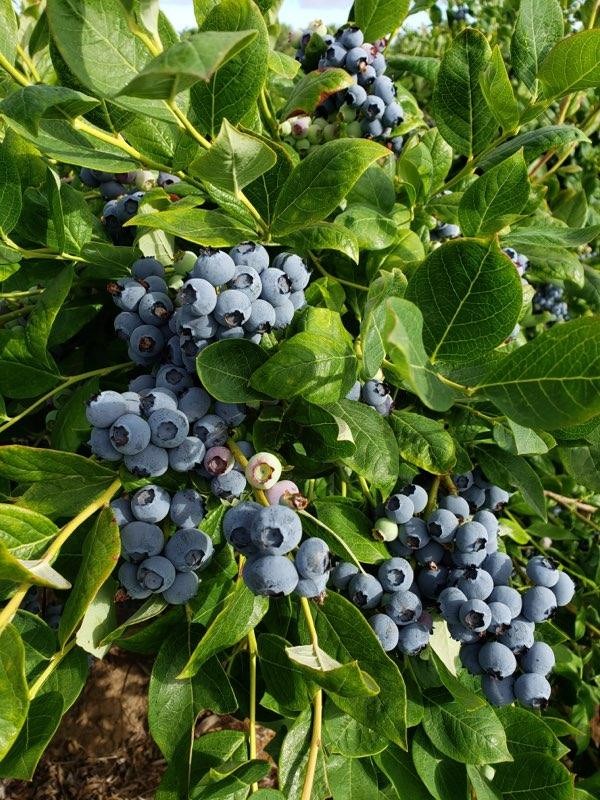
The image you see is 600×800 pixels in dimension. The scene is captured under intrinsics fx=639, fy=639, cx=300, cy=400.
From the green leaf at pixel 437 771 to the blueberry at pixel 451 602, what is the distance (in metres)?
0.29

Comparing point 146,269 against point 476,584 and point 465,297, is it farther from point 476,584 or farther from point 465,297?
point 476,584

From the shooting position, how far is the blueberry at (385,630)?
3.11 ft

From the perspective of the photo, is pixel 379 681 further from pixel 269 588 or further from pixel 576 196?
pixel 576 196

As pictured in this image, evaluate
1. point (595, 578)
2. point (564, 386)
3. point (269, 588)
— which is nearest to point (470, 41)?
point (564, 386)

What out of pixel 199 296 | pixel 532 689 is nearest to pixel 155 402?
pixel 199 296

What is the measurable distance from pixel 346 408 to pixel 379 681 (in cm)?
37

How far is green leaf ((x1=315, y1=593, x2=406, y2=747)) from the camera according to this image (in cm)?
84

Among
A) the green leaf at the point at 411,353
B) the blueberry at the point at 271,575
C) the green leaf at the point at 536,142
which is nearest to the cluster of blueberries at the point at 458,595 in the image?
the blueberry at the point at 271,575

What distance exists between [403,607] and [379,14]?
107 centimetres

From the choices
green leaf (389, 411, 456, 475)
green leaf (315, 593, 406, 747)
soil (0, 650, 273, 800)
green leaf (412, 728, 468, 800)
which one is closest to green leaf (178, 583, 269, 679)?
green leaf (315, 593, 406, 747)

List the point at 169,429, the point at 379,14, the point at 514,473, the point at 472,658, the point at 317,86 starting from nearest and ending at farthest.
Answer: the point at 169,429, the point at 317,86, the point at 472,658, the point at 514,473, the point at 379,14

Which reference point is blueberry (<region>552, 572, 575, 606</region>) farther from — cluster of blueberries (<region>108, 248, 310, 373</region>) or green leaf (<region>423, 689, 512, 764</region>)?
cluster of blueberries (<region>108, 248, 310, 373</region>)

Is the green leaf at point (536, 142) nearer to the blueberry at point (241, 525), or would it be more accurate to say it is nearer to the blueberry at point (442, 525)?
the blueberry at point (442, 525)

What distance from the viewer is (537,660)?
96cm
